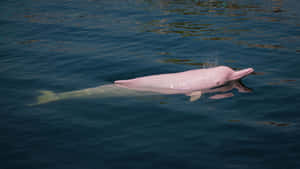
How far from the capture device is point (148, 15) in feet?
56.0

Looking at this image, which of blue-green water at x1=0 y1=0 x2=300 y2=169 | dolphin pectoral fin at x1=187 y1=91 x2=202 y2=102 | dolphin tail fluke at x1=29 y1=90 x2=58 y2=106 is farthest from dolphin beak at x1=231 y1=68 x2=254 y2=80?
dolphin tail fluke at x1=29 y1=90 x2=58 y2=106

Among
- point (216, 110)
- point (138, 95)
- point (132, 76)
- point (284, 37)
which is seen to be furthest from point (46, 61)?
point (284, 37)

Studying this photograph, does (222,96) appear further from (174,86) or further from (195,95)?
(174,86)

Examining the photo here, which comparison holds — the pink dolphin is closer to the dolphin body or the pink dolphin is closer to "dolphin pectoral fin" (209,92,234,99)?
the dolphin body

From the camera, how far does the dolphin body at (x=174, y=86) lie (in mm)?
8055

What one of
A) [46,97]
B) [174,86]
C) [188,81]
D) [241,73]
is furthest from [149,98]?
[46,97]

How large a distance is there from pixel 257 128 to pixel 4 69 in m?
8.01

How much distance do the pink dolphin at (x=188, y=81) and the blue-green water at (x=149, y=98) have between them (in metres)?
0.35

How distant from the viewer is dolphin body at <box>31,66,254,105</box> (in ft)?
26.4

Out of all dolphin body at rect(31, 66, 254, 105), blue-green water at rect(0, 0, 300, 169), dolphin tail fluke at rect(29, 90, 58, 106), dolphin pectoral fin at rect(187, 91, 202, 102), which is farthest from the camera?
dolphin body at rect(31, 66, 254, 105)

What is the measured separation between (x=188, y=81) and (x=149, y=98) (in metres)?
1.11

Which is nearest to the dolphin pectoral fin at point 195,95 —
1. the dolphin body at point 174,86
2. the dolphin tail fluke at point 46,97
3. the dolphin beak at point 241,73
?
the dolphin body at point 174,86

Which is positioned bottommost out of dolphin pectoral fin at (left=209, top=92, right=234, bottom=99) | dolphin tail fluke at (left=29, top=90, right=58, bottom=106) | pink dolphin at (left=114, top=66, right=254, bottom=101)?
dolphin pectoral fin at (left=209, top=92, right=234, bottom=99)

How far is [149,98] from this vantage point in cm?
788
